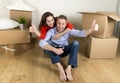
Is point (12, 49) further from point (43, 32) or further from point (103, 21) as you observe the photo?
point (103, 21)

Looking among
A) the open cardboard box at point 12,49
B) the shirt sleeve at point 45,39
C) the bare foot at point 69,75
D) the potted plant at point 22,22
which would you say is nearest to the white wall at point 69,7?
the potted plant at point 22,22

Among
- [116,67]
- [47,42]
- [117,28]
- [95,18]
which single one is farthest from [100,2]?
[47,42]

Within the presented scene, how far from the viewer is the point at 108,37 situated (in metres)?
2.43

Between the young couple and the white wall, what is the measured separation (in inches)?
41.3

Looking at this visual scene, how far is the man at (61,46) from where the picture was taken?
1947mm

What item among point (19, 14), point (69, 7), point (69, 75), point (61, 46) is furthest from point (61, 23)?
point (69, 7)

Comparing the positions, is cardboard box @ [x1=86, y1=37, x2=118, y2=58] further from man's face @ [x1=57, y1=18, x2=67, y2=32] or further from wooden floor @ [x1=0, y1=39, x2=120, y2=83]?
man's face @ [x1=57, y1=18, x2=67, y2=32]

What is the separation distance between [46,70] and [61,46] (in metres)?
0.33

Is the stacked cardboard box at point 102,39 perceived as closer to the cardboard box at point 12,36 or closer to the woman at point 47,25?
the woman at point 47,25

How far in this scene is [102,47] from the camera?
2404 millimetres

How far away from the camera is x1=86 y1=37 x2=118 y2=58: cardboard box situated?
93.7 inches

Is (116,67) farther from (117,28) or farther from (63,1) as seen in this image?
(63,1)

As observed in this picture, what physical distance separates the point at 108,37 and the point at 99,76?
2.15ft

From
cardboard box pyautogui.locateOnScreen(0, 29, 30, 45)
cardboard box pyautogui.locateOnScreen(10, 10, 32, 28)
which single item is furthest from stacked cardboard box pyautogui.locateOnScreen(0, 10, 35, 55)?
cardboard box pyautogui.locateOnScreen(10, 10, 32, 28)
